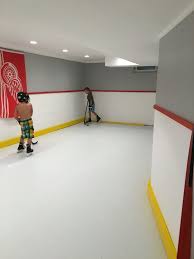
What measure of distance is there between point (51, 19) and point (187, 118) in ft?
5.14

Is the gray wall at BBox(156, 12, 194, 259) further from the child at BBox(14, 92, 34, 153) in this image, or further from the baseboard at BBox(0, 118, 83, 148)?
the baseboard at BBox(0, 118, 83, 148)

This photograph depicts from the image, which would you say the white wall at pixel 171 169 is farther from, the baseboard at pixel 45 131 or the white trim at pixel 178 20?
the baseboard at pixel 45 131

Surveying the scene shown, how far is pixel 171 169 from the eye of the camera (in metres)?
1.93

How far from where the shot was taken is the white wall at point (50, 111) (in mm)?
5270

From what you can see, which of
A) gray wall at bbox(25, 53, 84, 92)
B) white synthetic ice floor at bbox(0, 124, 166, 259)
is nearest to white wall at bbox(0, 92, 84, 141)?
gray wall at bbox(25, 53, 84, 92)

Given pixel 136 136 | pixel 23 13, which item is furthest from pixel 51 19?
pixel 136 136

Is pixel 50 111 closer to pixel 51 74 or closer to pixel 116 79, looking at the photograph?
pixel 51 74

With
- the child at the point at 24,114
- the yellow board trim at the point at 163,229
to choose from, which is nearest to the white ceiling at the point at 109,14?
the yellow board trim at the point at 163,229

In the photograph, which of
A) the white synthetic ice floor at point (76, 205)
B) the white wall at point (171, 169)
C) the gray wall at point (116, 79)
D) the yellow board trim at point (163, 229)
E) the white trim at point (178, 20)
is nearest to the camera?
the white trim at point (178, 20)

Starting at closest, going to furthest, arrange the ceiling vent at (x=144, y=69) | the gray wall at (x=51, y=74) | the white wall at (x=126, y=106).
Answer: the gray wall at (x=51, y=74)
the ceiling vent at (x=144, y=69)
the white wall at (x=126, y=106)

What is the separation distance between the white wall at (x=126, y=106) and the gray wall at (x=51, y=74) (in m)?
1.14

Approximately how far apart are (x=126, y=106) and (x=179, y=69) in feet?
21.6

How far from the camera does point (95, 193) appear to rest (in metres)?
2.96

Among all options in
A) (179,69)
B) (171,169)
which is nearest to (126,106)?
(171,169)
